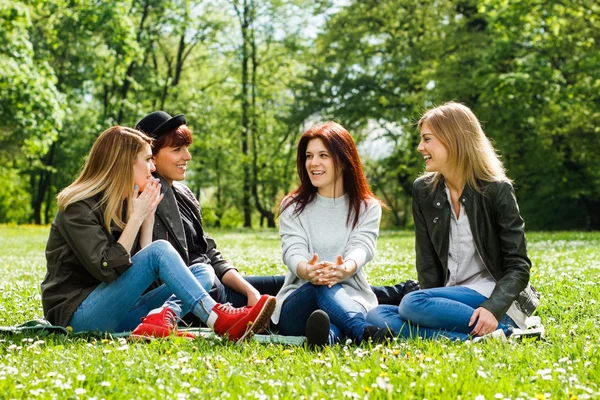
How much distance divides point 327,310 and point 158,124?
226 cm

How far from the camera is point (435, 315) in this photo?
5.10 meters

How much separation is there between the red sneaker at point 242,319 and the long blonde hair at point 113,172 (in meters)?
1.09

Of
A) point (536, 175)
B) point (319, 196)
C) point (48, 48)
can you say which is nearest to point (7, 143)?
point (48, 48)

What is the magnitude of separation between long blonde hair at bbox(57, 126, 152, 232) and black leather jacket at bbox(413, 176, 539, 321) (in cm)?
233

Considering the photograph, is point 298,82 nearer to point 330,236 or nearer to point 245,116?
point 245,116

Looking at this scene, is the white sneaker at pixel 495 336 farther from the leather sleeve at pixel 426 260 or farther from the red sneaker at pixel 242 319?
the red sneaker at pixel 242 319

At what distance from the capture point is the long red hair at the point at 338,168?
19.1ft

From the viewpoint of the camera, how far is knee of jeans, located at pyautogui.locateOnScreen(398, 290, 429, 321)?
517cm

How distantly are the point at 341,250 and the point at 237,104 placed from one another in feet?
142

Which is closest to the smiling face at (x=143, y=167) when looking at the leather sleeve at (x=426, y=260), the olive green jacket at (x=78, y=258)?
the olive green jacket at (x=78, y=258)

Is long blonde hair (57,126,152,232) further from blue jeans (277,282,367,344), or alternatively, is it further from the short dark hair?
blue jeans (277,282,367,344)

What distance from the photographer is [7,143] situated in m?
37.4

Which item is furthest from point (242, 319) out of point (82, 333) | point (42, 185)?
point (42, 185)

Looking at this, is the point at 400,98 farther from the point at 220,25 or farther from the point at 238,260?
the point at 238,260
